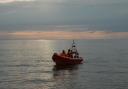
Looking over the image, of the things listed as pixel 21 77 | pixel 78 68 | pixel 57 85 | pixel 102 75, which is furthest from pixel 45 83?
pixel 78 68

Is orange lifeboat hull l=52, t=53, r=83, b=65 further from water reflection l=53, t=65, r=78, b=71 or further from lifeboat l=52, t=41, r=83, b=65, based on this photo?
water reflection l=53, t=65, r=78, b=71

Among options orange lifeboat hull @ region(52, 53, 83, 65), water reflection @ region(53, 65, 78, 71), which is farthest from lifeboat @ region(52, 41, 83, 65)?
water reflection @ region(53, 65, 78, 71)

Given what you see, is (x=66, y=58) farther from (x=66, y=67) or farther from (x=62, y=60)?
(x=66, y=67)

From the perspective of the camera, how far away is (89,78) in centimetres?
5128

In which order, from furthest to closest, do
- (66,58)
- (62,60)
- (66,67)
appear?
(66,58)
(66,67)
(62,60)

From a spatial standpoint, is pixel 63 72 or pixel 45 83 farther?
pixel 63 72

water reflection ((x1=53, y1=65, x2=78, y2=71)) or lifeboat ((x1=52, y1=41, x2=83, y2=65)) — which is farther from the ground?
lifeboat ((x1=52, y1=41, x2=83, y2=65))

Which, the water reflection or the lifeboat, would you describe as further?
the lifeboat

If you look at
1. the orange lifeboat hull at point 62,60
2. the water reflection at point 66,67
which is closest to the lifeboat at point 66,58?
the orange lifeboat hull at point 62,60

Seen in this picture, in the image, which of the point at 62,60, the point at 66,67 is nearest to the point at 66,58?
the point at 62,60

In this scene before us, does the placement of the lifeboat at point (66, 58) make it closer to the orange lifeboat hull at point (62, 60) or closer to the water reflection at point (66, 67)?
the orange lifeboat hull at point (62, 60)

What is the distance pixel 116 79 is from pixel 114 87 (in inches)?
269

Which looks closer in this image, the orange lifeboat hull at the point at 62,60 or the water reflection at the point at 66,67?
the water reflection at the point at 66,67

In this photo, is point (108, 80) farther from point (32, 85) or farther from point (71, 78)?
point (32, 85)
